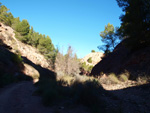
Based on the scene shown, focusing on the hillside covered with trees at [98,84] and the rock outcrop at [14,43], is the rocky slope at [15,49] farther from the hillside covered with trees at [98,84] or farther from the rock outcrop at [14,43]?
the hillside covered with trees at [98,84]

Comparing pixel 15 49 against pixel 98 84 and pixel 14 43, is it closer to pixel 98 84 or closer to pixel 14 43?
pixel 14 43

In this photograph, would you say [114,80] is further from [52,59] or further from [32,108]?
[52,59]

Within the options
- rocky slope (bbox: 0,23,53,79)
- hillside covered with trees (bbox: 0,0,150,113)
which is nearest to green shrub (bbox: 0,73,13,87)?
hillside covered with trees (bbox: 0,0,150,113)

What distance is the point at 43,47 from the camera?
41.7m

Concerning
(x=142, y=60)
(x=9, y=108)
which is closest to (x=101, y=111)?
(x=9, y=108)

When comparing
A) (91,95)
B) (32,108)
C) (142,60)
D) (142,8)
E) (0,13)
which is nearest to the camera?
(32,108)

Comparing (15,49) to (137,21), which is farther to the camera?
(15,49)

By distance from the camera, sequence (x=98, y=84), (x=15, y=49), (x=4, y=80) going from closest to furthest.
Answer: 1. (x=98, y=84)
2. (x=4, y=80)
3. (x=15, y=49)

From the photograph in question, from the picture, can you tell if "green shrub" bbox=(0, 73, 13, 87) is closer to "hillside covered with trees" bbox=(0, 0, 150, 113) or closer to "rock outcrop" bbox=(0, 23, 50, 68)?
"hillside covered with trees" bbox=(0, 0, 150, 113)

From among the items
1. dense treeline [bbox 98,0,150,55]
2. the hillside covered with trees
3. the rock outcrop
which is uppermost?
the rock outcrop

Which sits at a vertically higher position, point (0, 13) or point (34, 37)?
point (0, 13)

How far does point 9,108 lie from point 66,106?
6.19ft

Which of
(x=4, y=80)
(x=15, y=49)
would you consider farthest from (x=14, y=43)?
(x=4, y=80)

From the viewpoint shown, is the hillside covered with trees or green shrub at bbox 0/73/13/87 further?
green shrub at bbox 0/73/13/87
